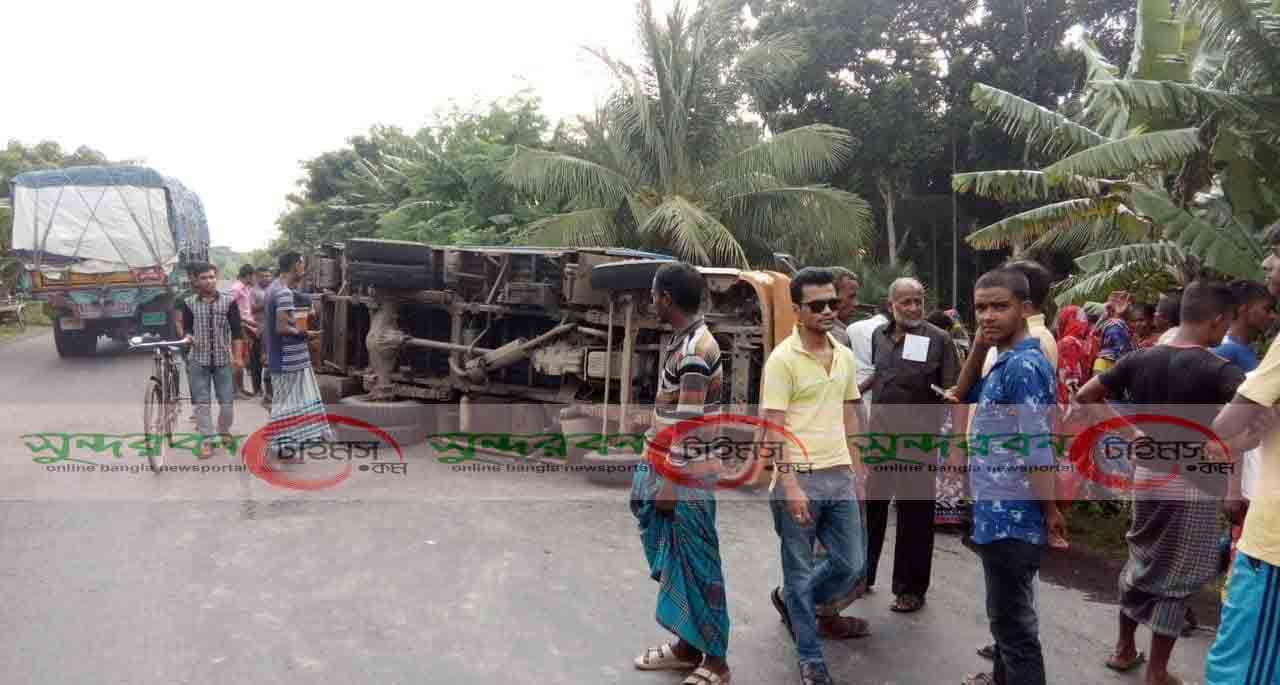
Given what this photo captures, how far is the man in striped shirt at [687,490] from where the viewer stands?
359cm

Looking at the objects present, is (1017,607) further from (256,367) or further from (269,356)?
(256,367)

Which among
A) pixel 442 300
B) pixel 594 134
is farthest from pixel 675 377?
pixel 594 134

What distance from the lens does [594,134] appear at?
16.7 meters

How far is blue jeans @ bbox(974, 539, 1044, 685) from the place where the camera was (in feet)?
10.5

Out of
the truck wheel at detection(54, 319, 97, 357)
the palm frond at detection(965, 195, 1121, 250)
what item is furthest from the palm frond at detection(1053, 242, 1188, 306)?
the truck wheel at detection(54, 319, 97, 357)

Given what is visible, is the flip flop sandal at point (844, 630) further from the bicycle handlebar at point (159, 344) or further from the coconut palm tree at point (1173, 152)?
the bicycle handlebar at point (159, 344)

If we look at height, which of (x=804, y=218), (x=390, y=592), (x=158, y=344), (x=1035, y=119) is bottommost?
(x=390, y=592)

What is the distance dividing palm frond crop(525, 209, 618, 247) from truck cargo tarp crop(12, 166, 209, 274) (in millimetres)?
6134

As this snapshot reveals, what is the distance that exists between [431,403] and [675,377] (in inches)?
204

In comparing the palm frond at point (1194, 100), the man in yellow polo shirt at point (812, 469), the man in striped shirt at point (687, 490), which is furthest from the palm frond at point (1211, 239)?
the man in striped shirt at point (687, 490)

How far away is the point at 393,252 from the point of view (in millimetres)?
7977

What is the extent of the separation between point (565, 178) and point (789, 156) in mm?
3836

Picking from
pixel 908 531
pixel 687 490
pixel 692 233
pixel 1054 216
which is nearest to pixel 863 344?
pixel 908 531

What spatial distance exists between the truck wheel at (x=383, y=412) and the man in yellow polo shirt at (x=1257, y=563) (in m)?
6.57
